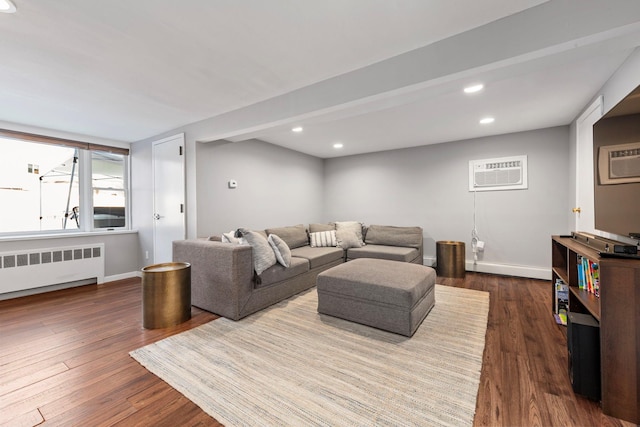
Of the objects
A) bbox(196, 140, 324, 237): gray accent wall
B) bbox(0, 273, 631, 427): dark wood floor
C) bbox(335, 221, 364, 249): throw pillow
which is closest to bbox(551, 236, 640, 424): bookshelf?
bbox(0, 273, 631, 427): dark wood floor

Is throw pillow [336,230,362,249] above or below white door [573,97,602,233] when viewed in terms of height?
below

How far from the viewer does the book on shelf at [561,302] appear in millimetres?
2481

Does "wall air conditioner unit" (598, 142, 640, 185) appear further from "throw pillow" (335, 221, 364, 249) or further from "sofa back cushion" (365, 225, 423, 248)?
"throw pillow" (335, 221, 364, 249)

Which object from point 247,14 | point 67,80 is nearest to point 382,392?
point 247,14

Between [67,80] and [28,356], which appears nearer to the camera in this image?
[28,356]

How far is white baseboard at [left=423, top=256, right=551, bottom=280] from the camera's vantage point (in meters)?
3.93

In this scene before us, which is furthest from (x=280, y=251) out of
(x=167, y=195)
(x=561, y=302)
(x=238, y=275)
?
(x=561, y=302)

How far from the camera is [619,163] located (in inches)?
70.7

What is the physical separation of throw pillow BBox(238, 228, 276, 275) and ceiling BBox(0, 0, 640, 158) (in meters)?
1.24

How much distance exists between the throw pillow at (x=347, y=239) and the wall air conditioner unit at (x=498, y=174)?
6.89 feet

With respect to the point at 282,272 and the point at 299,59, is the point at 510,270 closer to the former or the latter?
the point at 282,272

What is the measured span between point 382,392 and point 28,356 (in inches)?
104

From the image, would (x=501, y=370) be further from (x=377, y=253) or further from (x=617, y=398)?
(x=377, y=253)

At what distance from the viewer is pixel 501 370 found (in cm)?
179
